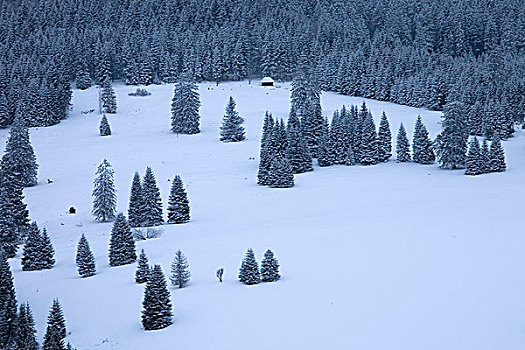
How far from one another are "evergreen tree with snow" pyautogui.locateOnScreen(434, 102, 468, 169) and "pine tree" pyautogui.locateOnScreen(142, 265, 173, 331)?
166 ft

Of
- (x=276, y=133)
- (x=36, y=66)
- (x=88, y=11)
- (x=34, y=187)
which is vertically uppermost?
(x=88, y=11)

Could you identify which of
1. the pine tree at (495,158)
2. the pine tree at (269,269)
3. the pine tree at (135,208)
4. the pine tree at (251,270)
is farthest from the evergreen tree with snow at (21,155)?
the pine tree at (495,158)

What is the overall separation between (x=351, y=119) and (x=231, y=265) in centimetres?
4621

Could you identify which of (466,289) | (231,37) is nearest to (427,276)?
(466,289)

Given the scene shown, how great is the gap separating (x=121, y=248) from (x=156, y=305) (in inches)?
576

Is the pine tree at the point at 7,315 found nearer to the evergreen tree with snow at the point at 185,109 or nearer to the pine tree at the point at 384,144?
the pine tree at the point at 384,144

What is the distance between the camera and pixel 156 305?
2898cm

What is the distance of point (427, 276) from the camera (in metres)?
32.2

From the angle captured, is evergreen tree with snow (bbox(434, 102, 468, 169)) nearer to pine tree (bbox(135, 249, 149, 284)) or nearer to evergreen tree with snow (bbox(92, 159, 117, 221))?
evergreen tree with snow (bbox(92, 159, 117, 221))

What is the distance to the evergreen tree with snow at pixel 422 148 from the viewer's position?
75.8 metres

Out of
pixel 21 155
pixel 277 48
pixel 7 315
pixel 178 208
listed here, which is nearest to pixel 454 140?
pixel 178 208

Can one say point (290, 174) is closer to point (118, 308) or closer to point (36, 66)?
point (118, 308)

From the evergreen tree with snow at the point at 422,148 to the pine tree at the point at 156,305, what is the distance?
52.4m

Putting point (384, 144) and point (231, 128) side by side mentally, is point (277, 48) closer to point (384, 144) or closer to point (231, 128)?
point (231, 128)
